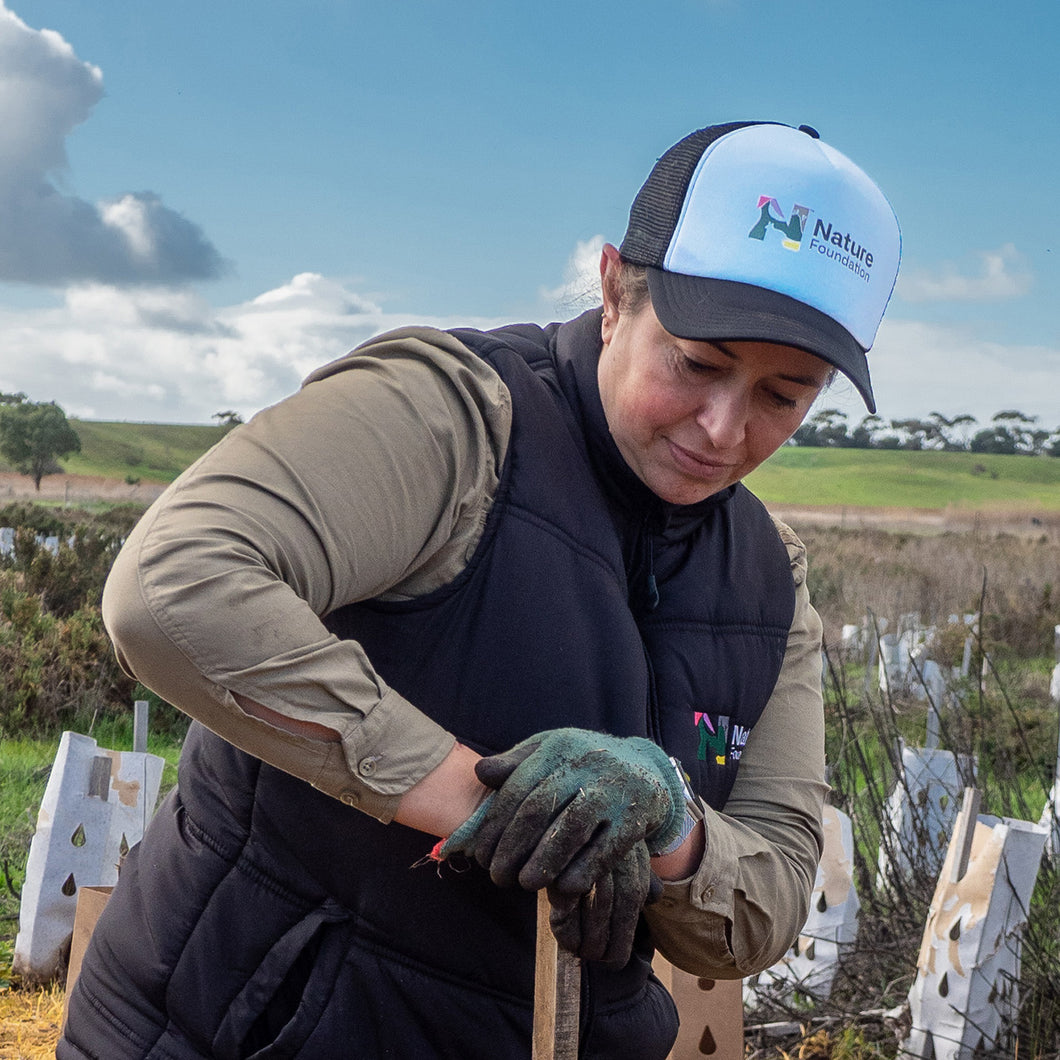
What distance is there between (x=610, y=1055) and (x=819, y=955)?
249 centimetres

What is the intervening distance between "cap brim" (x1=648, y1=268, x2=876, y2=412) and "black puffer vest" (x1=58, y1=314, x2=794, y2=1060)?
8.3 inches

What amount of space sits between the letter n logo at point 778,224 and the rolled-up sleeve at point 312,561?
1.61ft

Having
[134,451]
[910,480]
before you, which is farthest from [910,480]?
[134,451]

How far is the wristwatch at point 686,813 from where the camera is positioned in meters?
1.64

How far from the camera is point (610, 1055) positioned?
180 centimetres

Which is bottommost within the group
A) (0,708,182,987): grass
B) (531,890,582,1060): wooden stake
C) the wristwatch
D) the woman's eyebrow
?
(0,708,182,987): grass

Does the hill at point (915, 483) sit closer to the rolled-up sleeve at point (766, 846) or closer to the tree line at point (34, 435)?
the tree line at point (34, 435)

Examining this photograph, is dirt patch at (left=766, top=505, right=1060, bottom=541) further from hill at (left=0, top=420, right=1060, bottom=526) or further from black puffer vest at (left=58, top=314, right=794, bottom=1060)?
black puffer vest at (left=58, top=314, right=794, bottom=1060)

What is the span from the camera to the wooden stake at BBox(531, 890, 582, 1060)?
5.16 feet

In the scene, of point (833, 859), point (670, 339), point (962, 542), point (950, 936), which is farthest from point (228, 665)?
point (962, 542)

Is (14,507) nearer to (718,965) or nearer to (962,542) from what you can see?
(718,965)

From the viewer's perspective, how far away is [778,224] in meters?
1.67

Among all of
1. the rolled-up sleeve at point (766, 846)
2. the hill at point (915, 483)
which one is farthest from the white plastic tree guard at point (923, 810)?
the hill at point (915, 483)

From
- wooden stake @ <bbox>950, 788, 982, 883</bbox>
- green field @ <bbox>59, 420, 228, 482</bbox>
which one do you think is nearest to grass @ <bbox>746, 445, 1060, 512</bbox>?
green field @ <bbox>59, 420, 228, 482</bbox>
